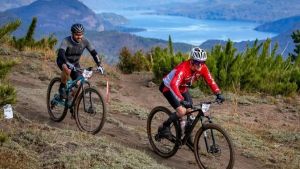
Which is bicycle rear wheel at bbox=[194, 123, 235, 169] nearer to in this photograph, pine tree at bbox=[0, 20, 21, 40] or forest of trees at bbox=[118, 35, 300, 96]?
pine tree at bbox=[0, 20, 21, 40]

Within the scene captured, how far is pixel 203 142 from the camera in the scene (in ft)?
29.8

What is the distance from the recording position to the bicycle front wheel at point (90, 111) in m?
10.4

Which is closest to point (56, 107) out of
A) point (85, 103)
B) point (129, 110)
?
point (85, 103)

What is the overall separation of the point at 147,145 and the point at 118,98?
5696 mm

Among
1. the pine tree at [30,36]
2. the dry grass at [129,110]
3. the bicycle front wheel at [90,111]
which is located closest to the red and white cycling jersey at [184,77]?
the bicycle front wheel at [90,111]

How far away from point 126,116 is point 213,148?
4.95 m

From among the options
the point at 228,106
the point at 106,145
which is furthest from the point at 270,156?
the point at 228,106

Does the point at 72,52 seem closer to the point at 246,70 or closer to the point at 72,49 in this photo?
the point at 72,49

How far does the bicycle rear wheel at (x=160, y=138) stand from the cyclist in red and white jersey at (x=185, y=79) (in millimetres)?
392

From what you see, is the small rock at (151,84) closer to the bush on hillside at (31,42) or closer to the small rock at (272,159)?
the bush on hillside at (31,42)

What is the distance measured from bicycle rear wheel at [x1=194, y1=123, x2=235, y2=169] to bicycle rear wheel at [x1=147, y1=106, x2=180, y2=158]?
23.0 inches

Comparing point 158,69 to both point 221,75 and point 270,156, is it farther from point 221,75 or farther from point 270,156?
point 270,156

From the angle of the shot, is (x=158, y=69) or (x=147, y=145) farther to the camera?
(x=158, y=69)

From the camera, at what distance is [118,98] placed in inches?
645
